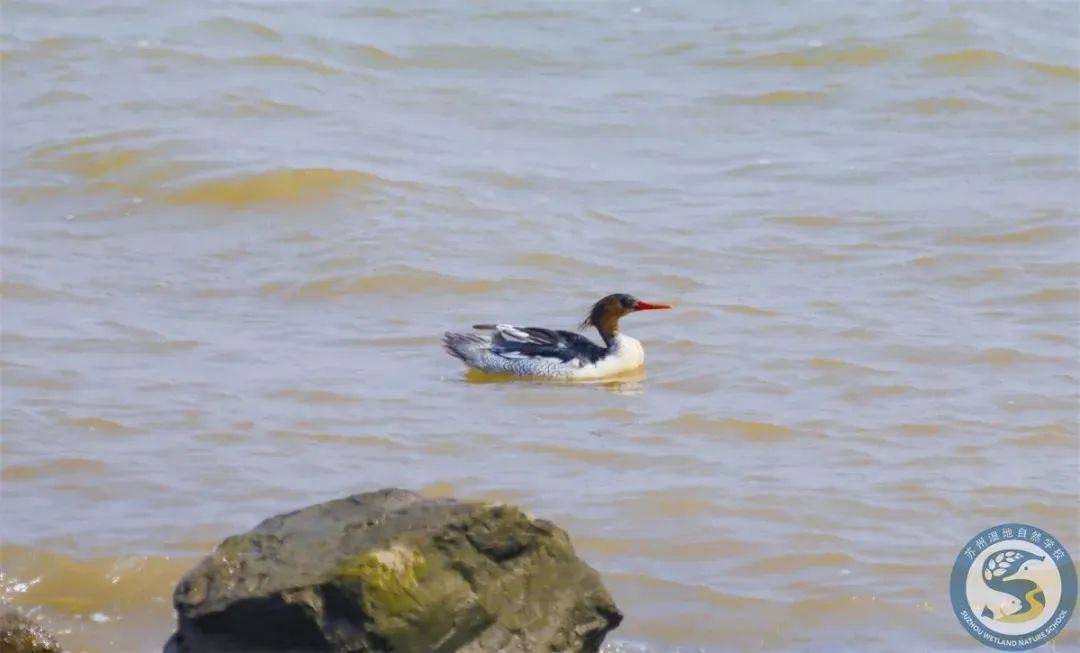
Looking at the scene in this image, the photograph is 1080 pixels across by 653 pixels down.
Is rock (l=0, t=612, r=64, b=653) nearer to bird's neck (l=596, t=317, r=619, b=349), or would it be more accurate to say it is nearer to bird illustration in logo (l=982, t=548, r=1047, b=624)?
bird illustration in logo (l=982, t=548, r=1047, b=624)

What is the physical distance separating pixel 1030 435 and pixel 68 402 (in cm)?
475

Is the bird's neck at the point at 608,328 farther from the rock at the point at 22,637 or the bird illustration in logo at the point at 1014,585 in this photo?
the rock at the point at 22,637

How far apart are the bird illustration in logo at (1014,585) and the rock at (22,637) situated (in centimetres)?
330

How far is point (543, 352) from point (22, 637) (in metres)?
5.11

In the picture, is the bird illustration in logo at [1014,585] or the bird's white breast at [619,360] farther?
the bird's white breast at [619,360]

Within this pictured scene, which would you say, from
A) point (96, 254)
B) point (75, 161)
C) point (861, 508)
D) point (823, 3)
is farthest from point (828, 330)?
point (823, 3)

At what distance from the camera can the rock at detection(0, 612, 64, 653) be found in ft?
18.1

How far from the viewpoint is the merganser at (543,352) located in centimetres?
1007

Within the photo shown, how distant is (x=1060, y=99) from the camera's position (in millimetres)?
15266

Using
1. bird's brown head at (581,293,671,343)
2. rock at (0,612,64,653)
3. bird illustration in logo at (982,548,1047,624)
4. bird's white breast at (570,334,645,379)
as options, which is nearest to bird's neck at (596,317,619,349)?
bird's brown head at (581,293,671,343)

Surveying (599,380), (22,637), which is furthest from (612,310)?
(22,637)

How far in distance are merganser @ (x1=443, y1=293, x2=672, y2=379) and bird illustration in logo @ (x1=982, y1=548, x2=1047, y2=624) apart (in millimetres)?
3650

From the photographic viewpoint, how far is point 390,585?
481 cm

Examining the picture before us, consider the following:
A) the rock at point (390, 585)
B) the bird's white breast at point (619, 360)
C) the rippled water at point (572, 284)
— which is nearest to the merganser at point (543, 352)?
the bird's white breast at point (619, 360)
